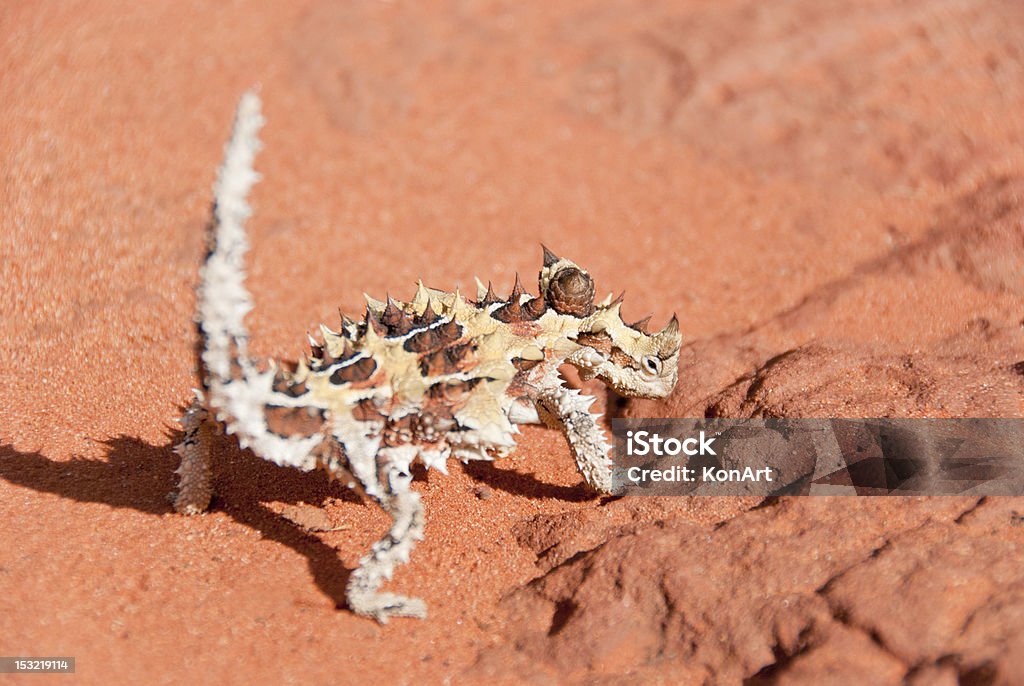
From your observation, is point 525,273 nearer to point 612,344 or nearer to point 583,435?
point 612,344

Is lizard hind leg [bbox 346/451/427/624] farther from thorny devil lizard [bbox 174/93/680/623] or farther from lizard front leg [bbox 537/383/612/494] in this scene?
lizard front leg [bbox 537/383/612/494]

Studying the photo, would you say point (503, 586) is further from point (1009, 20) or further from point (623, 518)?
point (1009, 20)

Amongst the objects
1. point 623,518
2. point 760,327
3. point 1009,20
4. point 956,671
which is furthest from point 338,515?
point 1009,20

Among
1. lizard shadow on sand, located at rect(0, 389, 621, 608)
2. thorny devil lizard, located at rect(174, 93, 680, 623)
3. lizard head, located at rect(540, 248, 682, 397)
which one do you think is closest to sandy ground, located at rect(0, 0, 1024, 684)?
lizard shadow on sand, located at rect(0, 389, 621, 608)

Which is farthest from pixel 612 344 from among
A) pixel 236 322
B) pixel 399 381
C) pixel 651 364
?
pixel 236 322

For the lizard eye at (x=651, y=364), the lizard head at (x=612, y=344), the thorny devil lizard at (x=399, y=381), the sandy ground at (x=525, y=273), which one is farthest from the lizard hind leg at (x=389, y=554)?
the lizard eye at (x=651, y=364)

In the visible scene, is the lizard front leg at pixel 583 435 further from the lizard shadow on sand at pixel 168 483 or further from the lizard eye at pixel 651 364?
the lizard shadow on sand at pixel 168 483
